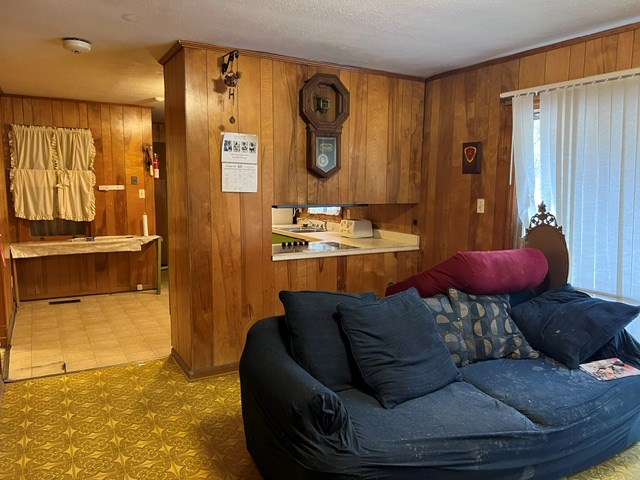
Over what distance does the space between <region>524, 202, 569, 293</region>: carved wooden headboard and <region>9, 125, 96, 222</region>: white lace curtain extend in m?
4.74

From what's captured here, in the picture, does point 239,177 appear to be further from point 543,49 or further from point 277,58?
point 543,49

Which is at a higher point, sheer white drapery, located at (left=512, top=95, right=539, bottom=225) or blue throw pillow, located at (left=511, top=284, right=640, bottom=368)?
sheer white drapery, located at (left=512, top=95, right=539, bottom=225)

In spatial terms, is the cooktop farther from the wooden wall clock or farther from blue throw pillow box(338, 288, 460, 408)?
blue throw pillow box(338, 288, 460, 408)

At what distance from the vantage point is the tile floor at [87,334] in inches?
141

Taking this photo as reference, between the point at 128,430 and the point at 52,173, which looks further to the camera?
the point at 52,173

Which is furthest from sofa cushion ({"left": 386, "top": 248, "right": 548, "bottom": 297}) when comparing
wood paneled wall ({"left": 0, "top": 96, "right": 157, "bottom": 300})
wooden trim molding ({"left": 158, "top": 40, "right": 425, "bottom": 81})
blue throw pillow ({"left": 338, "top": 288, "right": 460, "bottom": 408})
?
wood paneled wall ({"left": 0, "top": 96, "right": 157, "bottom": 300})

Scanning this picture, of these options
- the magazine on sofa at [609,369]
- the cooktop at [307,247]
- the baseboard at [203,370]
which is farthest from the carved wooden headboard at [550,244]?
the baseboard at [203,370]

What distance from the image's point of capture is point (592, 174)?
113 inches

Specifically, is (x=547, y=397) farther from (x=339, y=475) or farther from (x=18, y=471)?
(x=18, y=471)

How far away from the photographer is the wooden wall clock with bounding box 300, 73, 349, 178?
3496 millimetres

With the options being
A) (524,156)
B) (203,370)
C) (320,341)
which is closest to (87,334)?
(203,370)

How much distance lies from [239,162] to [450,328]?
184cm

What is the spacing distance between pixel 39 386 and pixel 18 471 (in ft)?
3.38

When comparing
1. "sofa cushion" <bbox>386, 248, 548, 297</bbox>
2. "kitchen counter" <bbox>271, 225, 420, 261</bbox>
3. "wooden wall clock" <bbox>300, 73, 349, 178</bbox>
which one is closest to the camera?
"sofa cushion" <bbox>386, 248, 548, 297</bbox>
